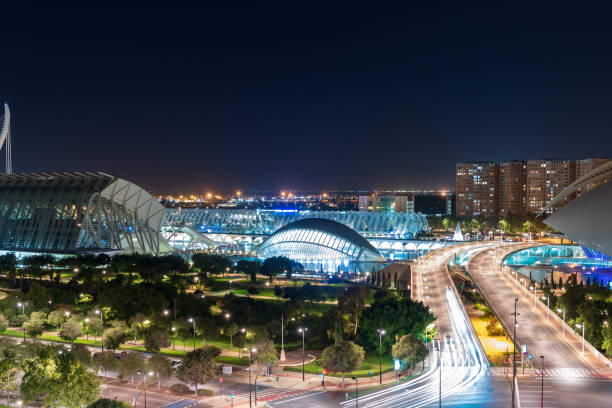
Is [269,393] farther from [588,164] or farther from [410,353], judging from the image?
[588,164]

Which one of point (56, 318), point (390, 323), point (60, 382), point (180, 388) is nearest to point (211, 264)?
point (56, 318)

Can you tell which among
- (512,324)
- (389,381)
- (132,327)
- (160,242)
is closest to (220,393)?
(389,381)

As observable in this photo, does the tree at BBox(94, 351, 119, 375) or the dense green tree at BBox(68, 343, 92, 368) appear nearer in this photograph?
the tree at BBox(94, 351, 119, 375)

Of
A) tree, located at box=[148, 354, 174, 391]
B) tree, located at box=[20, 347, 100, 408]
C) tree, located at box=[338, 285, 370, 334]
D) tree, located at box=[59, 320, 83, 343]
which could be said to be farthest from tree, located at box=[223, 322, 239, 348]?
tree, located at box=[20, 347, 100, 408]

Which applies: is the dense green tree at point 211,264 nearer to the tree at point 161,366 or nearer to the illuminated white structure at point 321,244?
the illuminated white structure at point 321,244

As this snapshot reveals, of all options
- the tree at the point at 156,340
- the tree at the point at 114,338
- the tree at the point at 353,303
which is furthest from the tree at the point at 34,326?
the tree at the point at 353,303

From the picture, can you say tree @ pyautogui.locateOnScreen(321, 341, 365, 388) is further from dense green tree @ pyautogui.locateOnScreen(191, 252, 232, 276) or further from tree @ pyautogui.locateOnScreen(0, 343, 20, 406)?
dense green tree @ pyautogui.locateOnScreen(191, 252, 232, 276)
